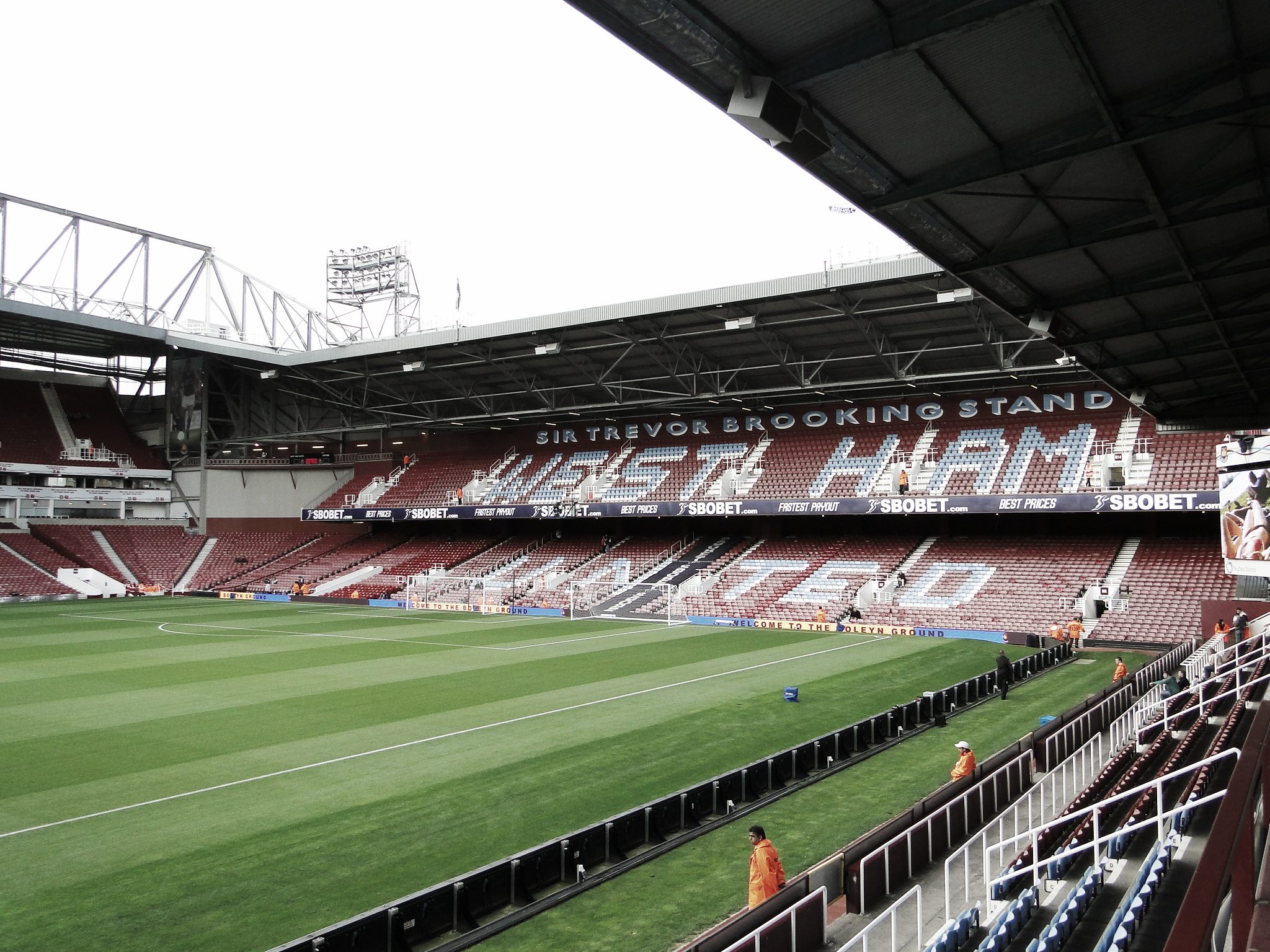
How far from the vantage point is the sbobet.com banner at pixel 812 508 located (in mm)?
34312

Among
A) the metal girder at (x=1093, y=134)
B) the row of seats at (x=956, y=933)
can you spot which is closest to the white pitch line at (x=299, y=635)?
the row of seats at (x=956, y=933)

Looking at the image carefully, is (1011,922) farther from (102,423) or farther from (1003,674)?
(102,423)

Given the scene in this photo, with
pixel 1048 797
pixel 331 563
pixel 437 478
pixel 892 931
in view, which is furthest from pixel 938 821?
pixel 331 563

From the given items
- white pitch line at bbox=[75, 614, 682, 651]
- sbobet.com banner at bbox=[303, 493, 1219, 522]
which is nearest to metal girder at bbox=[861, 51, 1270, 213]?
white pitch line at bbox=[75, 614, 682, 651]

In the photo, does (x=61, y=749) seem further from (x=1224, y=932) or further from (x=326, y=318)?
(x=326, y=318)

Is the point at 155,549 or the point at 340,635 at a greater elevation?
the point at 155,549

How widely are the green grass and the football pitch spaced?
67cm

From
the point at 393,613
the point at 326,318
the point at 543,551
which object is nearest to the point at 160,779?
the point at 393,613

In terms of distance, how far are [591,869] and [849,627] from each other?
27.6m

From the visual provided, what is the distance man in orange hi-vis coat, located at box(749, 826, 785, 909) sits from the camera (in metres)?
9.21

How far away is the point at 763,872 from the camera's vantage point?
924 cm

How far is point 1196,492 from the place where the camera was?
33.0 m

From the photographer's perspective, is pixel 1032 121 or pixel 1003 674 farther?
pixel 1003 674

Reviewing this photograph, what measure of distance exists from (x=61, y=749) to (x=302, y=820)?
7.48m
